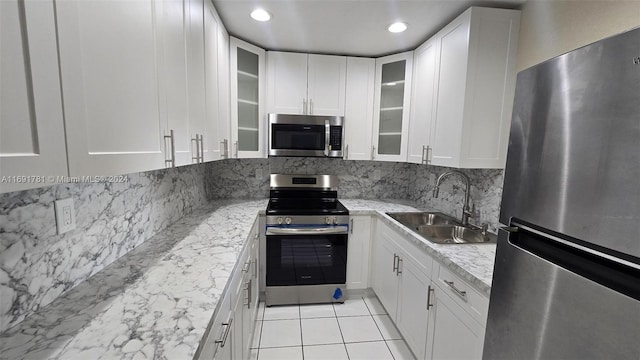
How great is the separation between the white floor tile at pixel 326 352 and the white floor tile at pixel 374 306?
556 millimetres

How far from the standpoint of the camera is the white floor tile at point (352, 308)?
238cm

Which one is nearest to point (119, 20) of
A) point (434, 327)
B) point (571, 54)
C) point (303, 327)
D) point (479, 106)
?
point (571, 54)

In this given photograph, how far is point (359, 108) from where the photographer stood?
262 centimetres

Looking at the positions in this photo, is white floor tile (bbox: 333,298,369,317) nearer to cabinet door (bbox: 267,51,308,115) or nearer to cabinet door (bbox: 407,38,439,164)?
cabinet door (bbox: 407,38,439,164)

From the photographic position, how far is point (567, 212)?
0.71 metres

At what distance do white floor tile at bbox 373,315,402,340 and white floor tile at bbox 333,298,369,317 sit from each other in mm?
132

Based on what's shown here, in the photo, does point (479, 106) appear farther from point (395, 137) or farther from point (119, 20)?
point (119, 20)

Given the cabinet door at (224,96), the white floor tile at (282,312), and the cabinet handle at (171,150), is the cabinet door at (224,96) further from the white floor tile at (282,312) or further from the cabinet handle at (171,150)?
the white floor tile at (282,312)

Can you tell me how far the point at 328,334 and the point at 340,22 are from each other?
2.42 metres

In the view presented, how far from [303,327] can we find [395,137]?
193 cm

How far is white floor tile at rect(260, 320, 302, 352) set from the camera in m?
1.99

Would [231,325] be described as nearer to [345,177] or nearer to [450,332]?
[450,332]

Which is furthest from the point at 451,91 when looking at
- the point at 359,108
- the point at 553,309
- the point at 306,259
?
the point at 306,259

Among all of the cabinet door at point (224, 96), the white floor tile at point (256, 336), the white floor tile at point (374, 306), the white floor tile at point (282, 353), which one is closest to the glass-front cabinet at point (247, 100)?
the cabinet door at point (224, 96)
